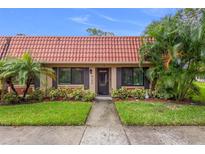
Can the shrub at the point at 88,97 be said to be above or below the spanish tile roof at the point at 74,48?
below

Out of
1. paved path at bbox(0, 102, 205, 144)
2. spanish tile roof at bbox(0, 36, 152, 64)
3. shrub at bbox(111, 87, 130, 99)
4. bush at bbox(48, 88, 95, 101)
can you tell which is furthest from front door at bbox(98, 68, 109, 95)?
paved path at bbox(0, 102, 205, 144)

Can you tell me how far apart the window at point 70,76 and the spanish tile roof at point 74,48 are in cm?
84

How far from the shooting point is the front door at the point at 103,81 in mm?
17594

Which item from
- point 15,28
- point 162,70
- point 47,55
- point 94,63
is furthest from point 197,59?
point 15,28

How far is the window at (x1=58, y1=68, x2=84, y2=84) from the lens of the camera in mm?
17031

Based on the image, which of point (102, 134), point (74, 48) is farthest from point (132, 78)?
point (102, 134)

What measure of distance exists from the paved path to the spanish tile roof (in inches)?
319

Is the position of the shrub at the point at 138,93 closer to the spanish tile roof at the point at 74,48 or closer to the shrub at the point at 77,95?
the spanish tile roof at the point at 74,48

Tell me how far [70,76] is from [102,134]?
976 cm

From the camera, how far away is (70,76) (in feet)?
56.0

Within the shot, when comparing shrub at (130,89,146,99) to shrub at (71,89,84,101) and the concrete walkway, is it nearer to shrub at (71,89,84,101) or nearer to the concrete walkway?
shrub at (71,89,84,101)

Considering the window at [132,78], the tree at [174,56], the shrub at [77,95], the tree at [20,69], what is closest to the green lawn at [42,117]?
the tree at [20,69]

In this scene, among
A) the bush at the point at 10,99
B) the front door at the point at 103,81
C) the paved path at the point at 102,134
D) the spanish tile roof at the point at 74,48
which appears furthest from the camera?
the front door at the point at 103,81
